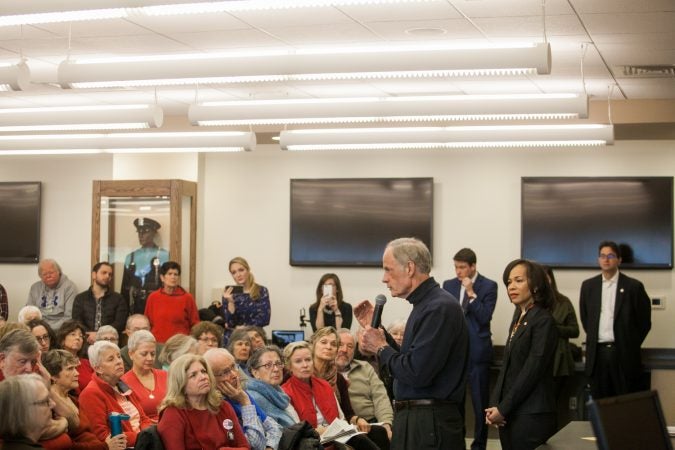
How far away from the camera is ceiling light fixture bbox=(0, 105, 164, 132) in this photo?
7.26 m

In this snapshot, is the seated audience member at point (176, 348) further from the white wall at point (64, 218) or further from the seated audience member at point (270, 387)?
the white wall at point (64, 218)

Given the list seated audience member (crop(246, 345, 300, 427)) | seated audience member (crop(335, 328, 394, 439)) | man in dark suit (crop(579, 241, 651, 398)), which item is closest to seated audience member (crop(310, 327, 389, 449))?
seated audience member (crop(335, 328, 394, 439))

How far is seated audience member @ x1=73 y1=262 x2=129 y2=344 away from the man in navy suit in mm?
3224

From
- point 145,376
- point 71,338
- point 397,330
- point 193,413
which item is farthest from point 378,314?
point 71,338

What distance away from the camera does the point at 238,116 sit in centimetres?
718

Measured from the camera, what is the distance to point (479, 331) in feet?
28.5

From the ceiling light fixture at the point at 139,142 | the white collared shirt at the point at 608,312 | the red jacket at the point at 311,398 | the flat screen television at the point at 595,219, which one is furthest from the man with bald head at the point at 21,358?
the flat screen television at the point at 595,219

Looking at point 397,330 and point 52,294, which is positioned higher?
point 52,294

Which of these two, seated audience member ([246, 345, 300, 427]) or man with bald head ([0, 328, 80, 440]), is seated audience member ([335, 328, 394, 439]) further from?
man with bald head ([0, 328, 80, 440])

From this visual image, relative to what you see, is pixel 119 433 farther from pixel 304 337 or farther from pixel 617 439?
pixel 304 337

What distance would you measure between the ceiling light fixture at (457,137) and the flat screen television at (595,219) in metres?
1.58

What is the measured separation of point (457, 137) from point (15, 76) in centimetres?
363

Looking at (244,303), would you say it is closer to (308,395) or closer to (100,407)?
(308,395)

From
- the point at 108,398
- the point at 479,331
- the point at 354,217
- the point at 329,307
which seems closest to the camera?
the point at 108,398
